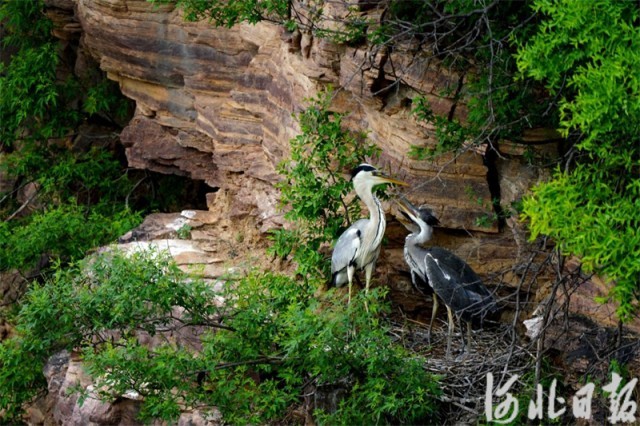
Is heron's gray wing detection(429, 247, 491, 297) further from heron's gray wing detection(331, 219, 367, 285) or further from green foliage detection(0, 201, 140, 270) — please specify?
green foliage detection(0, 201, 140, 270)

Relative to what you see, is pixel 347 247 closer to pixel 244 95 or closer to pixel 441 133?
pixel 441 133

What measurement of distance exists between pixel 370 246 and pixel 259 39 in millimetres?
2914

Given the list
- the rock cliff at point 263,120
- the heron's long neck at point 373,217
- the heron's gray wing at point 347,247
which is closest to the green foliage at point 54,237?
the rock cliff at point 263,120

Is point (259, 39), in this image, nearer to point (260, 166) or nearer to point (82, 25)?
point (260, 166)

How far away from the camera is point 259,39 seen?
1262 cm

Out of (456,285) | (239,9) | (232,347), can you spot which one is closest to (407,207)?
(456,285)

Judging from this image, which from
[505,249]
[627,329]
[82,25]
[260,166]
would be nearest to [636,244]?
[627,329]

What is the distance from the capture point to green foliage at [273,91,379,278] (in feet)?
35.2

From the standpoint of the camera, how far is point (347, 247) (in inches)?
415

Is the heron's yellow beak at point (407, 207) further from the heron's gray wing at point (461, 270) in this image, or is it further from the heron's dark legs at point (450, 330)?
the heron's dark legs at point (450, 330)

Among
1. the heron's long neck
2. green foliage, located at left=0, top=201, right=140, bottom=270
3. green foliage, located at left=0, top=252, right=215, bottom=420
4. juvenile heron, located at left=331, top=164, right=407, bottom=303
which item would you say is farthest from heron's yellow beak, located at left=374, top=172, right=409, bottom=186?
green foliage, located at left=0, top=201, right=140, bottom=270

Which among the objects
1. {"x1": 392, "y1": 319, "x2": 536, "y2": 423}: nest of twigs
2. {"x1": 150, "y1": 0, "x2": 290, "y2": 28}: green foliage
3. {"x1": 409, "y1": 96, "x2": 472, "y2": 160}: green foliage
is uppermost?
{"x1": 150, "y1": 0, "x2": 290, "y2": 28}: green foliage

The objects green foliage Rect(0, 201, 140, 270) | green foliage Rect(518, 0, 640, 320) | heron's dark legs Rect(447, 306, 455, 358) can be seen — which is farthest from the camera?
green foliage Rect(0, 201, 140, 270)

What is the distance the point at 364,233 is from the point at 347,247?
0.54 ft
